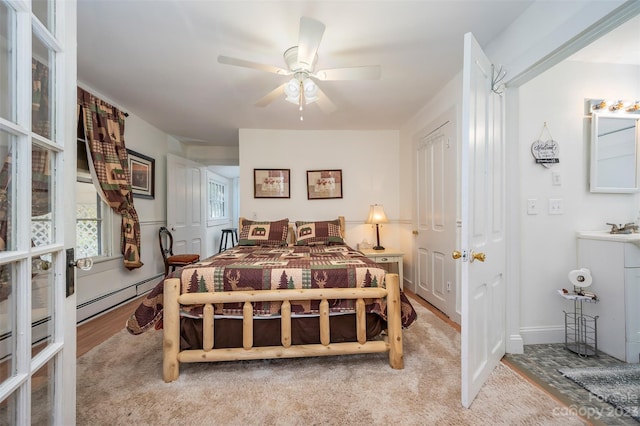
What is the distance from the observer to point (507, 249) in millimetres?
1915

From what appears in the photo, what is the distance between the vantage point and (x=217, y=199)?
7.09m

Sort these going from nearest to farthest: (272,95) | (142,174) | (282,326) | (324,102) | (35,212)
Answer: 1. (35,212)
2. (282,326)
3. (272,95)
4. (324,102)
5. (142,174)

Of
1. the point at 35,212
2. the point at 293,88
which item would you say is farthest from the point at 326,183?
the point at 35,212

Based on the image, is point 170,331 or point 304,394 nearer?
point 304,394

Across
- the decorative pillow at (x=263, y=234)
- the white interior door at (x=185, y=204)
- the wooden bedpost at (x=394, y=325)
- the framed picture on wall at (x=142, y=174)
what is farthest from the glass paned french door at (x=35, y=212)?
the white interior door at (x=185, y=204)

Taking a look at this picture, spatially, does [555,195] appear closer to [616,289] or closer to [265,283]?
[616,289]

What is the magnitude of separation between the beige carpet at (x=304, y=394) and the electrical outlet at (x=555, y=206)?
1.22 metres

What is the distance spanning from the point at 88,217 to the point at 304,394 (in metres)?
2.88

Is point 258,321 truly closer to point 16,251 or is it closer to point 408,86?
point 16,251

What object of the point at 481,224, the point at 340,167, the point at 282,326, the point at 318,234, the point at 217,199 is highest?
the point at 340,167

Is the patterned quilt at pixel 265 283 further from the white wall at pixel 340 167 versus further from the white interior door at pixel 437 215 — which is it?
the white wall at pixel 340 167

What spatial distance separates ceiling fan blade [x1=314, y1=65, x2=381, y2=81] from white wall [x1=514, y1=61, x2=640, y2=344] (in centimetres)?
115

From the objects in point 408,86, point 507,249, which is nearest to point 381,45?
point 408,86

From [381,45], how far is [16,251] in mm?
2286
